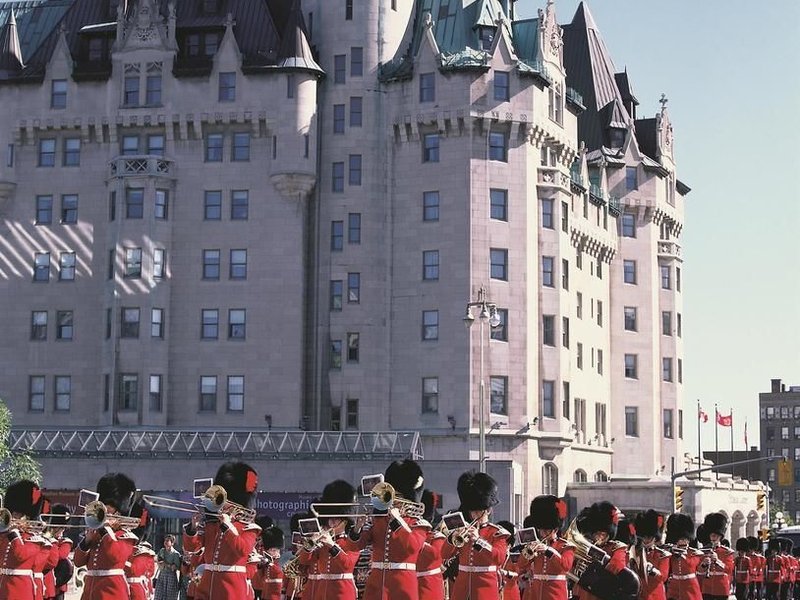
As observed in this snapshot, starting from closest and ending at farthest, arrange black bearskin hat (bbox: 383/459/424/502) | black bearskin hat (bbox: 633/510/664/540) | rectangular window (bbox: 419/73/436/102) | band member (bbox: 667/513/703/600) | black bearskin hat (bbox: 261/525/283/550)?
black bearskin hat (bbox: 383/459/424/502) < black bearskin hat (bbox: 633/510/664/540) < band member (bbox: 667/513/703/600) < black bearskin hat (bbox: 261/525/283/550) < rectangular window (bbox: 419/73/436/102)

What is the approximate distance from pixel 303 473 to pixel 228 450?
153 inches

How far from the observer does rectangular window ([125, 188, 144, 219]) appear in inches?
3113

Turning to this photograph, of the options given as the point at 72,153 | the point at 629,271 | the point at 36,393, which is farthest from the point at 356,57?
the point at 629,271

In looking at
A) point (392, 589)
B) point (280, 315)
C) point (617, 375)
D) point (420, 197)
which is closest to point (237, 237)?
point (280, 315)

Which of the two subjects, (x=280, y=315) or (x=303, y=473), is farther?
(x=280, y=315)

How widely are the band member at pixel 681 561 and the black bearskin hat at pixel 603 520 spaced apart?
663 cm

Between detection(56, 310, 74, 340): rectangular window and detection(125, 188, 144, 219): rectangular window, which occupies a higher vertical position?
detection(125, 188, 144, 219): rectangular window

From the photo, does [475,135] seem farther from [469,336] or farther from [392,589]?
[392,589]

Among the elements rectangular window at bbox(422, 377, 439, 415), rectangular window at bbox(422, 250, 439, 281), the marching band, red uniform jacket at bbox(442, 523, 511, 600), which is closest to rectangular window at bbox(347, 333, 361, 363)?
rectangular window at bbox(422, 377, 439, 415)

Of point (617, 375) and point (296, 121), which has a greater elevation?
point (296, 121)

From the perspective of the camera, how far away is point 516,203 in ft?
261

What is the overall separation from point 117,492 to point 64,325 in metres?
61.9

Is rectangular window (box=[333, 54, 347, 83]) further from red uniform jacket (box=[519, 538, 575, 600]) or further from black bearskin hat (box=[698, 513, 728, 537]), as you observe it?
red uniform jacket (box=[519, 538, 575, 600])

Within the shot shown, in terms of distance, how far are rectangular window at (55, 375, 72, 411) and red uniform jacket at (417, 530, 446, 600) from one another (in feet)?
205
